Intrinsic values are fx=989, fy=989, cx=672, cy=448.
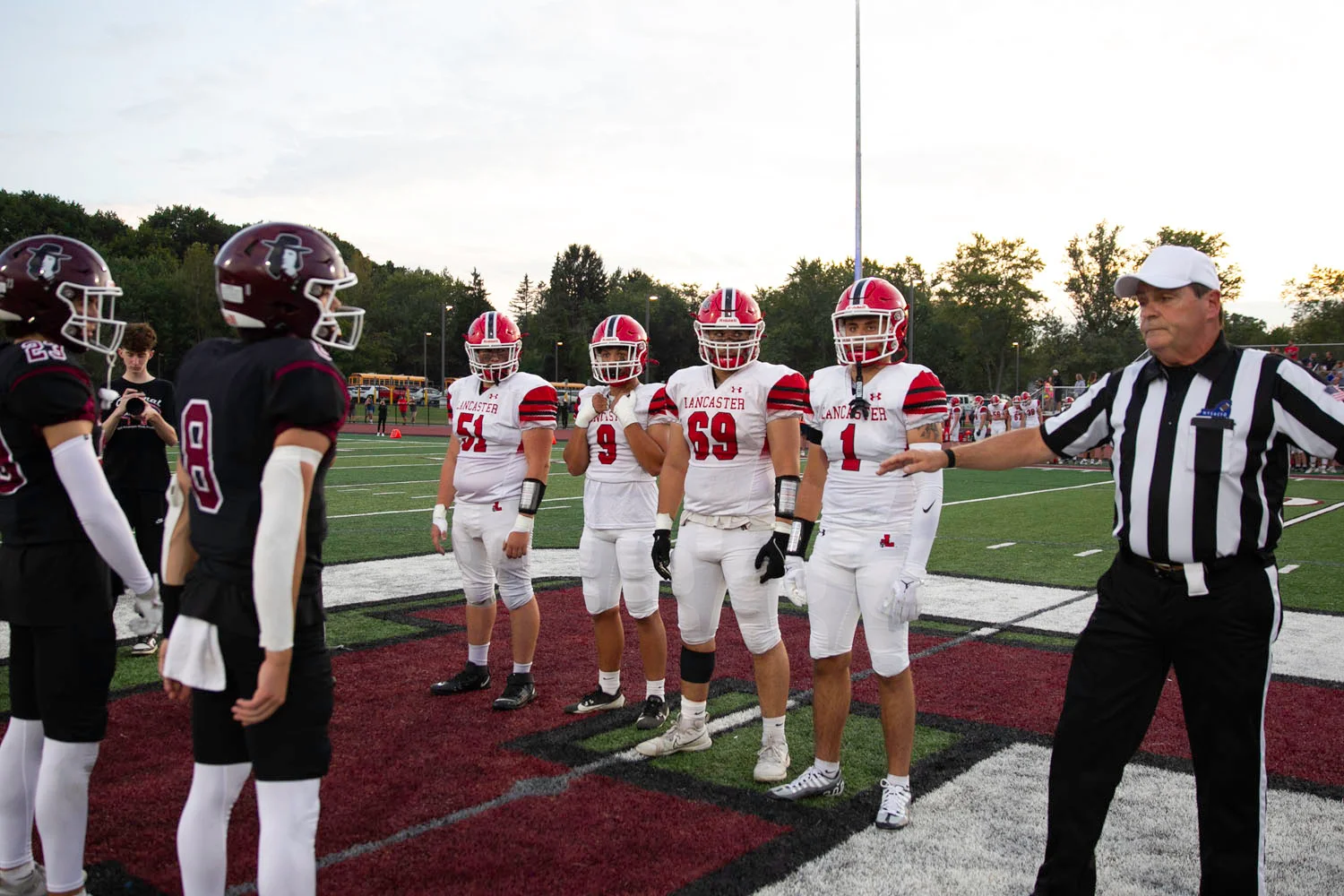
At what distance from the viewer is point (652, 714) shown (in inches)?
205

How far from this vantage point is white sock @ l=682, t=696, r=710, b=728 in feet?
15.6

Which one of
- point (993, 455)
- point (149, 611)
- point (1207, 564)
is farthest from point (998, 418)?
point (149, 611)

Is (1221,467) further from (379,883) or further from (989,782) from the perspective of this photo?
(379,883)

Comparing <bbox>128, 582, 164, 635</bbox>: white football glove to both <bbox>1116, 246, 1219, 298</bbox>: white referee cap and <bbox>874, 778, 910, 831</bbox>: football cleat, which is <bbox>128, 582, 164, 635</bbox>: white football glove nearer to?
<bbox>874, 778, 910, 831</bbox>: football cleat

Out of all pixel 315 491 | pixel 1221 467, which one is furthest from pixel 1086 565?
pixel 315 491

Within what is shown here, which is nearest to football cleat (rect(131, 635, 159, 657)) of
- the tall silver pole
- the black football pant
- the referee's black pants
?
the black football pant

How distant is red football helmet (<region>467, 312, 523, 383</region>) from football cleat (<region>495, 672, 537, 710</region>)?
5.75 ft

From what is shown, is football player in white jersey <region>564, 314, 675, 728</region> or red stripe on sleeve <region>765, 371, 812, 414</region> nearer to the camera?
red stripe on sleeve <region>765, 371, 812, 414</region>

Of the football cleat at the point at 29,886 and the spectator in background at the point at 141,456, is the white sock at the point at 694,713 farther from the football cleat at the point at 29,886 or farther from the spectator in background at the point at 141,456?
the spectator in background at the point at 141,456

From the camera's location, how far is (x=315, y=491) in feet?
8.48

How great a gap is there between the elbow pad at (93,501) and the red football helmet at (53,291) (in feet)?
1.56

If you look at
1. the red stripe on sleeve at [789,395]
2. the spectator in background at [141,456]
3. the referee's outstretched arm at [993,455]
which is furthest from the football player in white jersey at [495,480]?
the referee's outstretched arm at [993,455]

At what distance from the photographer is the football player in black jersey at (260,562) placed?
238 cm

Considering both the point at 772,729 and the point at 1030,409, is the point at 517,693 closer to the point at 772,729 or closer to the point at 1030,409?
the point at 772,729
